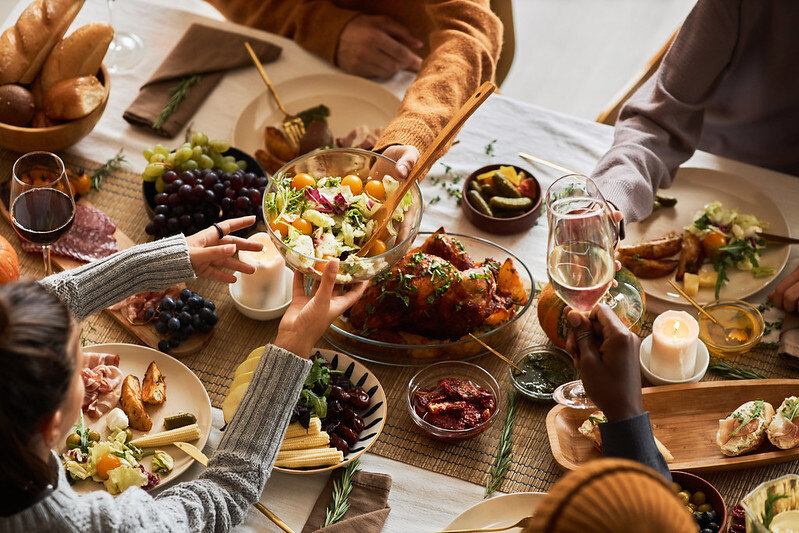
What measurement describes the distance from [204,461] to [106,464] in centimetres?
23

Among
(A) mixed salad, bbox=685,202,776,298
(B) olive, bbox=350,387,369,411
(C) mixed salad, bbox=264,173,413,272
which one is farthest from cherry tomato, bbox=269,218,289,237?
(A) mixed salad, bbox=685,202,776,298

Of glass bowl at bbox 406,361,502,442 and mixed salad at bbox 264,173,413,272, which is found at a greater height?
mixed salad at bbox 264,173,413,272

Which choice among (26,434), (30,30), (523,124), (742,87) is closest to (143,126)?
(30,30)

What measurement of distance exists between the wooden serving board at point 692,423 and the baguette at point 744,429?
0.03m

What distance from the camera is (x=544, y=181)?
2.63 meters

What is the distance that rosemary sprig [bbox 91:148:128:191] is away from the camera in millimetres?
2596

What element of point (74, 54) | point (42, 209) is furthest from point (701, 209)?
point (74, 54)

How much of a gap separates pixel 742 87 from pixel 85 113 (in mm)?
2231

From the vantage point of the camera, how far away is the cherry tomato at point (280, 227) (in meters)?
1.89

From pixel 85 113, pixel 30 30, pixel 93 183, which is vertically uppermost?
pixel 30 30

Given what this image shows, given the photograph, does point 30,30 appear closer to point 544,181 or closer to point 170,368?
point 170,368

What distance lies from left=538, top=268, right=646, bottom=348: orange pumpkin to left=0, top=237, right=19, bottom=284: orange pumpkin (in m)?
1.48

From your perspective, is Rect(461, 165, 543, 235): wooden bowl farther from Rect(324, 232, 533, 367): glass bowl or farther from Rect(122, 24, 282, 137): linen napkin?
Rect(122, 24, 282, 137): linen napkin

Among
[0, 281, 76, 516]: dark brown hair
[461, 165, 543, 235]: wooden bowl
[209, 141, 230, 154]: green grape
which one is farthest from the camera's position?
[209, 141, 230, 154]: green grape
